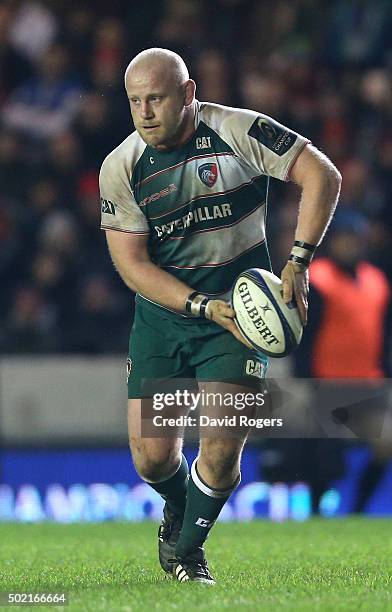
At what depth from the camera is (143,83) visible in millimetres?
5637

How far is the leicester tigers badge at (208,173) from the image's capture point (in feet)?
19.1

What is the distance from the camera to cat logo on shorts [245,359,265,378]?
18.9ft

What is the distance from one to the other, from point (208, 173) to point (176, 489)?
1.41 metres

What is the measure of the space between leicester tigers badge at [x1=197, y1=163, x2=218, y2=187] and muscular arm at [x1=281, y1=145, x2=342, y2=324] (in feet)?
1.13

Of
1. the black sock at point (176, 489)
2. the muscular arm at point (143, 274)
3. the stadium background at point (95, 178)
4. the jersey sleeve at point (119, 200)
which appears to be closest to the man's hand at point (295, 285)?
the muscular arm at point (143, 274)

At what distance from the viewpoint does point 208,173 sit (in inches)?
230

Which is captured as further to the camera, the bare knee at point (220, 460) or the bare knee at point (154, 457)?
the bare knee at point (154, 457)

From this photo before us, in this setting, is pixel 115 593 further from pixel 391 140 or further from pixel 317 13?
pixel 317 13

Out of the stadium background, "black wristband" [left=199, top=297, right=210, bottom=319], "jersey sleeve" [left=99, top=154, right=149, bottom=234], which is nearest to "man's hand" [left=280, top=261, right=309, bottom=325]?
"black wristband" [left=199, top=297, right=210, bottom=319]

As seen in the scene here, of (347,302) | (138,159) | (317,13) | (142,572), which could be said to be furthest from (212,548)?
(317,13)

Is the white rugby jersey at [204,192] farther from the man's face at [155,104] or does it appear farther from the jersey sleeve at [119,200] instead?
the man's face at [155,104]

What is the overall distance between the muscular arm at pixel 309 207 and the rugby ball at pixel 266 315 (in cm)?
4

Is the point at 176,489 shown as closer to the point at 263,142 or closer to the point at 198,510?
the point at 198,510

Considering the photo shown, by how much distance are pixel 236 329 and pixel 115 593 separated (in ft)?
3.74
